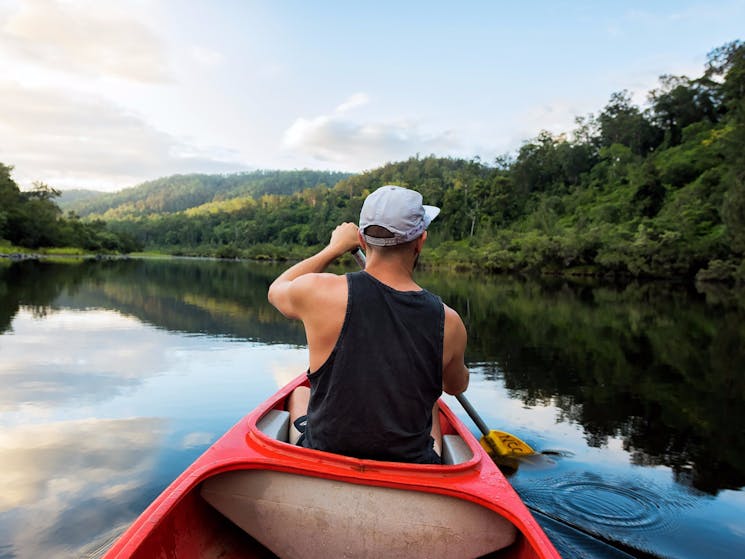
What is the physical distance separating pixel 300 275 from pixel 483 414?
487cm

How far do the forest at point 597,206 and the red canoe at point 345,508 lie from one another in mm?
35081

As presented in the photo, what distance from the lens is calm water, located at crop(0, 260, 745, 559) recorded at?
374cm

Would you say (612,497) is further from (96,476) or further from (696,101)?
(696,101)

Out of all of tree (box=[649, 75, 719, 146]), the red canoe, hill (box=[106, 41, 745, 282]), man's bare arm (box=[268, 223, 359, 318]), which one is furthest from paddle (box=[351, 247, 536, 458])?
tree (box=[649, 75, 719, 146])

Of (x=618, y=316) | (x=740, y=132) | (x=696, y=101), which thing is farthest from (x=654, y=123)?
(x=618, y=316)

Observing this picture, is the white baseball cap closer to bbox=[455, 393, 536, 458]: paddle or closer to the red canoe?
the red canoe

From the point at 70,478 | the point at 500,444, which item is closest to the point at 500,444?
the point at 500,444

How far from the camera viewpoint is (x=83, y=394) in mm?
6617

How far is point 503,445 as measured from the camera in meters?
5.00

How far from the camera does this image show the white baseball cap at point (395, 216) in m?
2.08

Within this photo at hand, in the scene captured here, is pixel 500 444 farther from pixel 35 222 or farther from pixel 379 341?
pixel 35 222

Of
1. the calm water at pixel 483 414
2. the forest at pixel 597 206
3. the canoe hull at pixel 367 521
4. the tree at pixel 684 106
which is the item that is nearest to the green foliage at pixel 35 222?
the forest at pixel 597 206

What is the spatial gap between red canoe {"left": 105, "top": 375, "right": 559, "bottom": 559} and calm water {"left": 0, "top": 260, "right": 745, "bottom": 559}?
1694mm

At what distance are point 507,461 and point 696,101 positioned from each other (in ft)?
258
